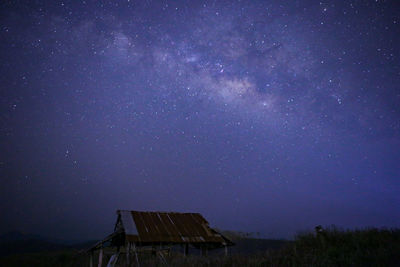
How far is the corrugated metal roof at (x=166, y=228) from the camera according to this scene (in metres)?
14.8

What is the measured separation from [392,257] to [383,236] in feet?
25.4

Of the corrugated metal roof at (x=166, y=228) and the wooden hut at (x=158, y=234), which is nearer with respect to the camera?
the wooden hut at (x=158, y=234)

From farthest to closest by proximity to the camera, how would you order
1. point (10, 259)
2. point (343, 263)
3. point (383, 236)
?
point (10, 259), point (383, 236), point (343, 263)

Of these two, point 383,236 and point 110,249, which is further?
point 110,249

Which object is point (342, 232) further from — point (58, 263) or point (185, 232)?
point (58, 263)

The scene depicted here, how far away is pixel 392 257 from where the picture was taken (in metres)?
7.90

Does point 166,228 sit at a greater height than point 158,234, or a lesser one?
greater

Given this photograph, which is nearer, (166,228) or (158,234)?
(158,234)

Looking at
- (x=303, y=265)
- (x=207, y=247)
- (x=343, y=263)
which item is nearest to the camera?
(x=303, y=265)

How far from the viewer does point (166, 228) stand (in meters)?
16.4

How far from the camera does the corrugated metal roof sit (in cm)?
1477

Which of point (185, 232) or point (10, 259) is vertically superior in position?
point (185, 232)

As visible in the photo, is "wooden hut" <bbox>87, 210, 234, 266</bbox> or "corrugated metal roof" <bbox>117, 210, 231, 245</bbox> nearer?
"wooden hut" <bbox>87, 210, 234, 266</bbox>

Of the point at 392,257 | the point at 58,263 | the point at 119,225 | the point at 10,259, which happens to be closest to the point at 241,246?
the point at 58,263
